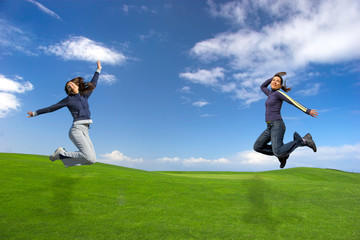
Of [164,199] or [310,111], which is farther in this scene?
[164,199]

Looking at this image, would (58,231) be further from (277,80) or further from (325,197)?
(325,197)

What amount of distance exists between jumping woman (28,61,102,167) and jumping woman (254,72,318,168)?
4221 mm

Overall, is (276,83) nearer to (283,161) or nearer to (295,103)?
→ (295,103)

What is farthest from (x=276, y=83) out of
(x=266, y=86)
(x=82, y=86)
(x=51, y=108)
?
(x=51, y=108)

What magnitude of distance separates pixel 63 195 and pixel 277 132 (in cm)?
1136

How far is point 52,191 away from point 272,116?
39.5 feet

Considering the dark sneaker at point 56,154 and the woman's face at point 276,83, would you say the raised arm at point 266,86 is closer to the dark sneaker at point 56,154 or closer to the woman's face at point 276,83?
the woman's face at point 276,83

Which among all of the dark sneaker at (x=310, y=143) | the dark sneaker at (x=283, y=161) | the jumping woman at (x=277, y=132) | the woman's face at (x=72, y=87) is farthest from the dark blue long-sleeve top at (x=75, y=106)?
the dark sneaker at (x=310, y=143)

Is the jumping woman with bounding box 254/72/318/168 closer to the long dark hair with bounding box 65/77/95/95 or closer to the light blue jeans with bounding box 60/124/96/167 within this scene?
the light blue jeans with bounding box 60/124/96/167

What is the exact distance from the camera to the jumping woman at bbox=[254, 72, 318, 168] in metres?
5.92

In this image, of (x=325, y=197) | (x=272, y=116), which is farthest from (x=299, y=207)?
(x=272, y=116)

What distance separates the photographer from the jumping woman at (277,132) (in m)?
5.92

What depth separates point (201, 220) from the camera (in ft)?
34.6

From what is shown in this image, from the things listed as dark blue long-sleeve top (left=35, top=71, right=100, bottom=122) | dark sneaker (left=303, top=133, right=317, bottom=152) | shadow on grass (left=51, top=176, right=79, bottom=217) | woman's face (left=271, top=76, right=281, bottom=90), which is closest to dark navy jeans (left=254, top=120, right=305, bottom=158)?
dark sneaker (left=303, top=133, right=317, bottom=152)
